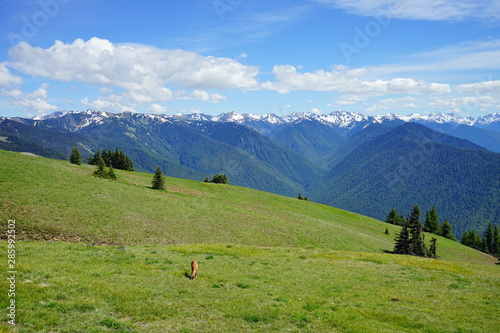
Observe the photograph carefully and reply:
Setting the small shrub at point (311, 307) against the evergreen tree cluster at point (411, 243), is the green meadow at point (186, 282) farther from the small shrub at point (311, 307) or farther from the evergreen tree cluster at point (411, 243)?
the evergreen tree cluster at point (411, 243)

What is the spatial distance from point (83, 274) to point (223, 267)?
10.7 meters

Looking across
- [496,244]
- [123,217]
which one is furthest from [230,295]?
[496,244]

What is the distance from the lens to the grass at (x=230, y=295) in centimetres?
1312

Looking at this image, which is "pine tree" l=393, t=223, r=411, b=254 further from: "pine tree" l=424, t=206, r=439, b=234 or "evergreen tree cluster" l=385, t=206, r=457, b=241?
"pine tree" l=424, t=206, r=439, b=234

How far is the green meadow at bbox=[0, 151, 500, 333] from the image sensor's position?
44.0 feet

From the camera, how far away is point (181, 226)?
43.1 m

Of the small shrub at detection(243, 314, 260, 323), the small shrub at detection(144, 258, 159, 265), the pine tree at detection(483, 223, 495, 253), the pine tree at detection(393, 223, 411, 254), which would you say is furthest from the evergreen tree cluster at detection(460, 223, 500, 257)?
the small shrub at detection(243, 314, 260, 323)

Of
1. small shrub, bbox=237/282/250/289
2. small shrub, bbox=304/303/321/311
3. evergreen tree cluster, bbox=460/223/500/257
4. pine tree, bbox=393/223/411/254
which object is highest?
small shrub, bbox=304/303/321/311

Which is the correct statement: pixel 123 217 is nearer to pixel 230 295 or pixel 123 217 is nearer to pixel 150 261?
pixel 150 261

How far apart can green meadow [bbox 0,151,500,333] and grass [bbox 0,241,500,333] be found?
0.24ft

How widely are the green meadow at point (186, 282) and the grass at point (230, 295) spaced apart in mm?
72

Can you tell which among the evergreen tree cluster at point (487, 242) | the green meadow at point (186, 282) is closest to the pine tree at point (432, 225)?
the evergreen tree cluster at point (487, 242)

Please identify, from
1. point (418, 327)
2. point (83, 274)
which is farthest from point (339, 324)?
point (83, 274)

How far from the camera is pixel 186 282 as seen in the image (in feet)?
62.8
